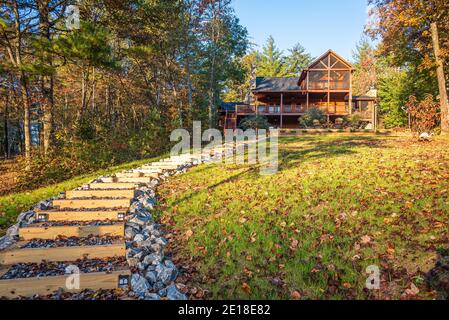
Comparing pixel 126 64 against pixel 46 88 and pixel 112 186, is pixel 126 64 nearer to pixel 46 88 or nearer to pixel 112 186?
pixel 46 88

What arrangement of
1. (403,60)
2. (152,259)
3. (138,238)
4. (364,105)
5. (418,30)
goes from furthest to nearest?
(364,105), (403,60), (418,30), (138,238), (152,259)

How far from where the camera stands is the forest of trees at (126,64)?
10.3 meters

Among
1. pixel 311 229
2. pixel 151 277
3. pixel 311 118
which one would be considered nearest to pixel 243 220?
pixel 311 229

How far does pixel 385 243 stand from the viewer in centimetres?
394

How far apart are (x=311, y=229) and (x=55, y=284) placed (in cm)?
377

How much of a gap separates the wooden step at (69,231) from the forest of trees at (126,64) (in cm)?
659

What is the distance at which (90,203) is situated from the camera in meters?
5.67

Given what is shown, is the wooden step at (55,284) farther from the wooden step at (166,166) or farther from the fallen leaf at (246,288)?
the wooden step at (166,166)
